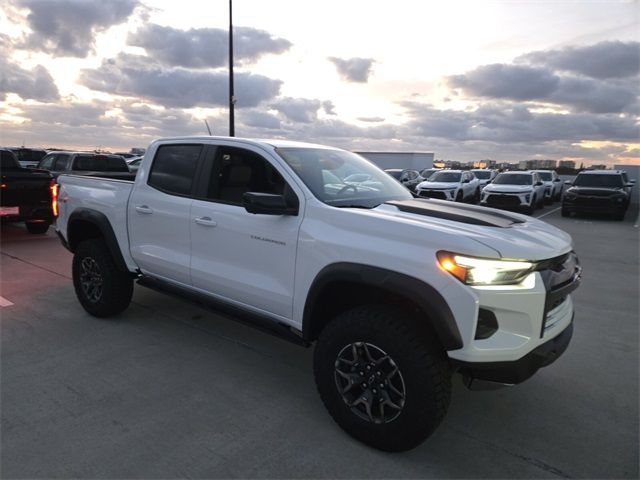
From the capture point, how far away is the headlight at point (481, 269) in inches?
93.2

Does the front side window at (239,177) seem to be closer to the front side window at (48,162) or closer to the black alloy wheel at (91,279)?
the black alloy wheel at (91,279)

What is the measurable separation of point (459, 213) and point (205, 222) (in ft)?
6.29

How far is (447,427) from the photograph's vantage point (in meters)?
3.00

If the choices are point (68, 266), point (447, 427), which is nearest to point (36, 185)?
point (68, 266)

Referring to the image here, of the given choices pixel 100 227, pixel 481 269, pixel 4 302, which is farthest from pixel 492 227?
pixel 4 302

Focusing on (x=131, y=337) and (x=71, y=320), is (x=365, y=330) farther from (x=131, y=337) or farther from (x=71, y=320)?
(x=71, y=320)

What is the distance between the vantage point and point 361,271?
8.70ft

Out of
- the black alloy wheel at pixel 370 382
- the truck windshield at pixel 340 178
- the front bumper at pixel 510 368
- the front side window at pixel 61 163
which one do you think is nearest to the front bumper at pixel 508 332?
the front bumper at pixel 510 368

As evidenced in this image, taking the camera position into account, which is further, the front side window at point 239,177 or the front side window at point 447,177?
the front side window at point 447,177

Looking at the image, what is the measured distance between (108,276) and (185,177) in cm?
139

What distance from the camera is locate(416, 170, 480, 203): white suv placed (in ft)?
56.9

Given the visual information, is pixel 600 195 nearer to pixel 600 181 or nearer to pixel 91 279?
pixel 600 181

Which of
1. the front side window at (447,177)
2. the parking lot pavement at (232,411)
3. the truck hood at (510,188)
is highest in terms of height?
the front side window at (447,177)

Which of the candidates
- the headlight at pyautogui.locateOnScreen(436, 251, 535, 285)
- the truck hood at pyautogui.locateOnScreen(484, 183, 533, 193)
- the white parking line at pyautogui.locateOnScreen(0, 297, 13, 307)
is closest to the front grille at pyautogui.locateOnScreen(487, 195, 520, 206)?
the truck hood at pyautogui.locateOnScreen(484, 183, 533, 193)
